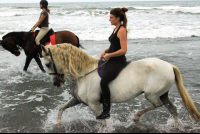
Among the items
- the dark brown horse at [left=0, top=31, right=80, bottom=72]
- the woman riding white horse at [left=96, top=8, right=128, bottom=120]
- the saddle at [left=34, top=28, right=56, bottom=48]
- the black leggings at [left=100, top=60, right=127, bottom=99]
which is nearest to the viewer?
the woman riding white horse at [left=96, top=8, right=128, bottom=120]

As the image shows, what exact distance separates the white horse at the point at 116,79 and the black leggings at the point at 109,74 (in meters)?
0.08

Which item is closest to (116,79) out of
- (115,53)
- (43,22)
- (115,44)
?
(115,53)

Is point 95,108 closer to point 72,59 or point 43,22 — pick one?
point 72,59

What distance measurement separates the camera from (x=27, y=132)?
11.5ft

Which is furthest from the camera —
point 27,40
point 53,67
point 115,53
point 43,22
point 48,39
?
point 27,40

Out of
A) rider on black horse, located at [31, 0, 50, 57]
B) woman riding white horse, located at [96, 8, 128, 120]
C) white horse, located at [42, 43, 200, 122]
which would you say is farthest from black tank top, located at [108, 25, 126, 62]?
rider on black horse, located at [31, 0, 50, 57]

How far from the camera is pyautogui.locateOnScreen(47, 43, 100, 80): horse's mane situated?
295cm

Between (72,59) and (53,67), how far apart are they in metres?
0.32

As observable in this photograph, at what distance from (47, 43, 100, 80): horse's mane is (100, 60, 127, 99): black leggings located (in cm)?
29

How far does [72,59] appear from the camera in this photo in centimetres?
300

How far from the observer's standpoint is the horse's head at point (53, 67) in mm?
2939

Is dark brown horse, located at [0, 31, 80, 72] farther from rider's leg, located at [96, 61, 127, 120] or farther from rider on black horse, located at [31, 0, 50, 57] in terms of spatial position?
rider's leg, located at [96, 61, 127, 120]

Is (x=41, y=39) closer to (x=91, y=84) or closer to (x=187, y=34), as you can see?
(x=91, y=84)

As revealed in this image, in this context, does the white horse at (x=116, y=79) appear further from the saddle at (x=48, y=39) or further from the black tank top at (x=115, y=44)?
the saddle at (x=48, y=39)
